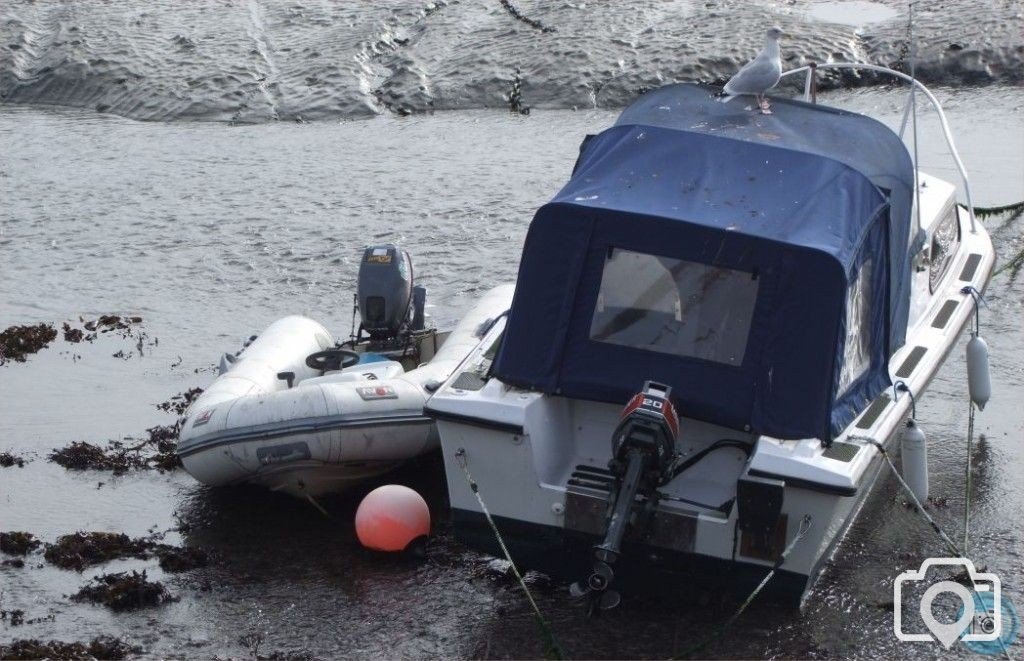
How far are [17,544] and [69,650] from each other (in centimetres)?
152

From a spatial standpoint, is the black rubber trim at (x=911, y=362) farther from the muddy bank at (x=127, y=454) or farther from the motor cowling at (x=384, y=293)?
the muddy bank at (x=127, y=454)

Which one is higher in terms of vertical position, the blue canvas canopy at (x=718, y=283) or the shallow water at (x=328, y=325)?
the blue canvas canopy at (x=718, y=283)

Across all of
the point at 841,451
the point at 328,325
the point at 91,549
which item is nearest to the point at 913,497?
the point at 841,451

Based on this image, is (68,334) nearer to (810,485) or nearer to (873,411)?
(873,411)

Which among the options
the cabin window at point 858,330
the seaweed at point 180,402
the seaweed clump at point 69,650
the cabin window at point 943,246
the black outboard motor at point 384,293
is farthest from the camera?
the seaweed at point 180,402

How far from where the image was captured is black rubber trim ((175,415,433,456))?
920 centimetres

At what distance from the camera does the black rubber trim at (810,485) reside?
7.48 meters

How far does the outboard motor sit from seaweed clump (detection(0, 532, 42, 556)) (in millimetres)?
3688

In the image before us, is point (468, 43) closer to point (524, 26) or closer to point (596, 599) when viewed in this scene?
point (524, 26)

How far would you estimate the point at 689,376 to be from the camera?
806 centimetres

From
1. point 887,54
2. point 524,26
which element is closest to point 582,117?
point 524,26

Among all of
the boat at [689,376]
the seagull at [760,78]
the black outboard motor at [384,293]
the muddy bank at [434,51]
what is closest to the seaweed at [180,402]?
the black outboard motor at [384,293]

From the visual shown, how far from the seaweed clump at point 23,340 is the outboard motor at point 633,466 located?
6.81 meters

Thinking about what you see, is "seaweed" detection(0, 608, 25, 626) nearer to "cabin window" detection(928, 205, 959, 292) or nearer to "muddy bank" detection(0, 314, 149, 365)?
"muddy bank" detection(0, 314, 149, 365)
